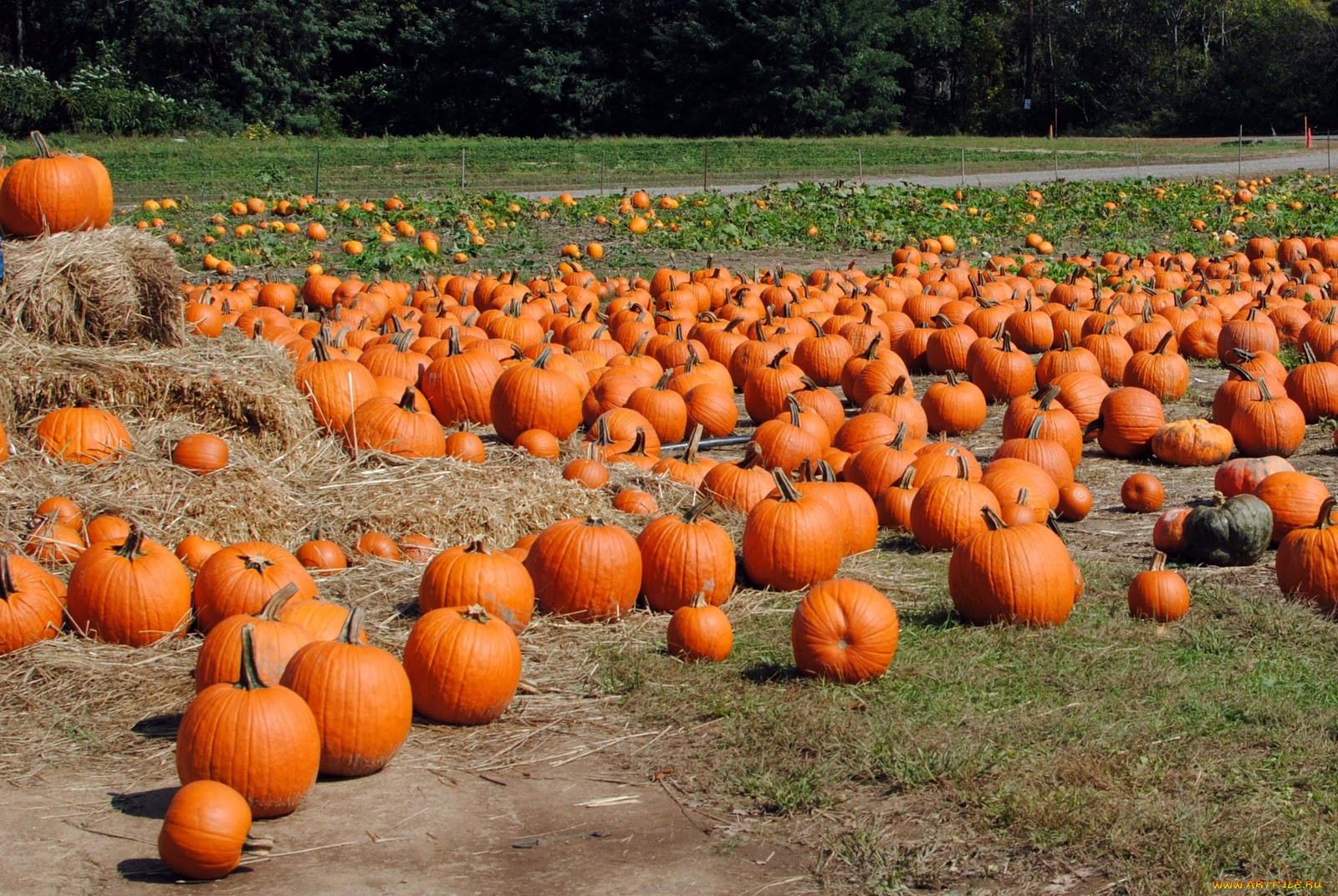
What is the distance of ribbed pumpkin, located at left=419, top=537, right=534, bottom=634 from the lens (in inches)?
211

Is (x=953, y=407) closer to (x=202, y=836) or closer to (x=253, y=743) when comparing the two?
(x=253, y=743)

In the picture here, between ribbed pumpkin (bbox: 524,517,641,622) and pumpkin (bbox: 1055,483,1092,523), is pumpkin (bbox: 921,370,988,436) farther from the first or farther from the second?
ribbed pumpkin (bbox: 524,517,641,622)

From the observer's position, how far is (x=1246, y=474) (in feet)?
23.2

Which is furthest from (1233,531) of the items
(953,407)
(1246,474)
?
(953,407)

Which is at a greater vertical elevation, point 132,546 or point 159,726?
point 132,546

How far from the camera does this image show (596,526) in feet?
18.8

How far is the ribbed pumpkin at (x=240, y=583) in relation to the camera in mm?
5270

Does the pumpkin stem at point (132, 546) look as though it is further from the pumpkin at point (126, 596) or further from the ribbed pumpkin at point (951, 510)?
the ribbed pumpkin at point (951, 510)

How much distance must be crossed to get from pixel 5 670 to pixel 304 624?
111 cm

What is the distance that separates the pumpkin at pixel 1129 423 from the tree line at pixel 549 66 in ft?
144

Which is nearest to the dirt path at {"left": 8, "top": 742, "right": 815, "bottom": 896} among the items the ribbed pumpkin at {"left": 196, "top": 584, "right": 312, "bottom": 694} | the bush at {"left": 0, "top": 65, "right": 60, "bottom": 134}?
the ribbed pumpkin at {"left": 196, "top": 584, "right": 312, "bottom": 694}

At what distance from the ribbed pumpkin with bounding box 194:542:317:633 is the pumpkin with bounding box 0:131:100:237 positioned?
10.4 ft

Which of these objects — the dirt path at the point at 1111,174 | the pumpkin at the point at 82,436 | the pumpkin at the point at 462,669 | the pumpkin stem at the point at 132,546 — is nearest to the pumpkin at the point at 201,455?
the pumpkin at the point at 82,436

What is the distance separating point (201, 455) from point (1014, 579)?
3.78 meters
